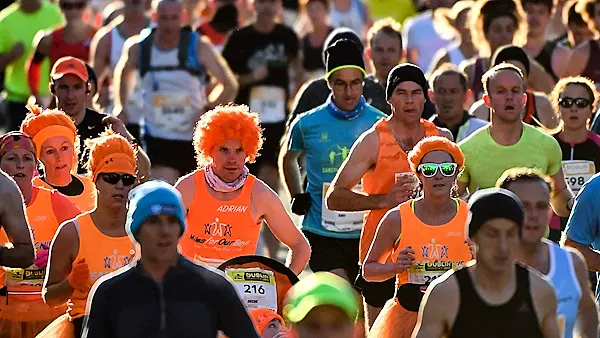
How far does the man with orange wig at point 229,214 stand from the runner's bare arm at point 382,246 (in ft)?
1.70

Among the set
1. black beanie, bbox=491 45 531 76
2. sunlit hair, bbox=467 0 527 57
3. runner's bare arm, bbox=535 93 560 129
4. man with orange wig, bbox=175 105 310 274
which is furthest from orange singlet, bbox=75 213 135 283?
sunlit hair, bbox=467 0 527 57

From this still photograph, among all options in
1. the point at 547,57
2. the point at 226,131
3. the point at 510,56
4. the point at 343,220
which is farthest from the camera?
the point at 547,57

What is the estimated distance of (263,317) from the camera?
859cm

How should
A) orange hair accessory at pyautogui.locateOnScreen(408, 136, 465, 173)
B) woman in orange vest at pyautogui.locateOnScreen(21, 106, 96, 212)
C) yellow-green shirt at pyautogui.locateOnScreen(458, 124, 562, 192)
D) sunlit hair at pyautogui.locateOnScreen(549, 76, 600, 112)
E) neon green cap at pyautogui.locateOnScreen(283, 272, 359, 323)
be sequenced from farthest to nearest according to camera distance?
1. sunlit hair at pyautogui.locateOnScreen(549, 76, 600, 112)
2. woman in orange vest at pyautogui.locateOnScreen(21, 106, 96, 212)
3. yellow-green shirt at pyautogui.locateOnScreen(458, 124, 562, 192)
4. orange hair accessory at pyautogui.locateOnScreen(408, 136, 465, 173)
5. neon green cap at pyautogui.locateOnScreen(283, 272, 359, 323)

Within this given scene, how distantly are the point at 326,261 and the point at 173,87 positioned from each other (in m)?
3.58

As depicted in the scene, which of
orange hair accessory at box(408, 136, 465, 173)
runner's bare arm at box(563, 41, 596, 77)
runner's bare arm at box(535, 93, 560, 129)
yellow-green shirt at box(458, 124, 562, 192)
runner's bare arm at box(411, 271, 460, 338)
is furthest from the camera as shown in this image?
runner's bare arm at box(563, 41, 596, 77)

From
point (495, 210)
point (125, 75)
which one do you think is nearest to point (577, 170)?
point (125, 75)

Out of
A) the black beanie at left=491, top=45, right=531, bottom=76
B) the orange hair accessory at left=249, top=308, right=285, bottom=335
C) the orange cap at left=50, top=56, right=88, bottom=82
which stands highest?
the black beanie at left=491, top=45, right=531, bottom=76

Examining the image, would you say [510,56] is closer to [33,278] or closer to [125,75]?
[125,75]

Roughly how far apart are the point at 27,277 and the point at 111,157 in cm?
91

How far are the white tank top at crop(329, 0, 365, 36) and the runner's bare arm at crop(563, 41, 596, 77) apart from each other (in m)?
4.92

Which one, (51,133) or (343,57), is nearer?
(51,133)

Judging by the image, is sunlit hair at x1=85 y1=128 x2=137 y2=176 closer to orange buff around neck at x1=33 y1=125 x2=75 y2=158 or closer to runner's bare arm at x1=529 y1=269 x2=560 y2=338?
orange buff around neck at x1=33 y1=125 x2=75 y2=158

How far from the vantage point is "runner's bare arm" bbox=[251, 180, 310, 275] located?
9.84m
